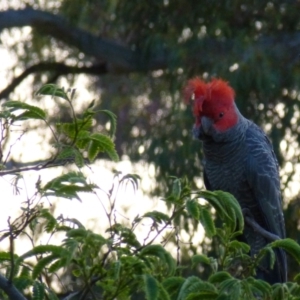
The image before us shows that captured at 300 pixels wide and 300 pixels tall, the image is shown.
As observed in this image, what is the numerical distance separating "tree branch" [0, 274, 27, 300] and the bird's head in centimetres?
230

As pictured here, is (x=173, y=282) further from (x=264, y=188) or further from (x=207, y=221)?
(x=264, y=188)

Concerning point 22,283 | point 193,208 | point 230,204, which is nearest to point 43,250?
point 22,283

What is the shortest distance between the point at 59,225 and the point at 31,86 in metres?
6.78

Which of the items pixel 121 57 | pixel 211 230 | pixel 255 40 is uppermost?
pixel 121 57

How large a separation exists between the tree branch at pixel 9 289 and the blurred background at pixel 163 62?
498 centimetres

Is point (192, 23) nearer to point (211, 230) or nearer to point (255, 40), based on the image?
point (255, 40)

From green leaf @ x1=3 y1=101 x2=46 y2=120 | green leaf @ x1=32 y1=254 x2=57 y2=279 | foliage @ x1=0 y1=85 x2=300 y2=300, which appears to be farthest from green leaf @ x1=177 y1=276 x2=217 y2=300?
green leaf @ x1=3 y1=101 x2=46 y2=120

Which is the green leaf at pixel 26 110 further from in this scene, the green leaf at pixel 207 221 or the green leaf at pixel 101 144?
the green leaf at pixel 207 221

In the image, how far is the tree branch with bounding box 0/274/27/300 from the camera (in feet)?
5.94

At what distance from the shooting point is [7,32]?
27.5 ft

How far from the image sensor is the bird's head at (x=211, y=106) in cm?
404

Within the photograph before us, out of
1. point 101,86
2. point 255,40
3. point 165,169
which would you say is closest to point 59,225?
point 165,169

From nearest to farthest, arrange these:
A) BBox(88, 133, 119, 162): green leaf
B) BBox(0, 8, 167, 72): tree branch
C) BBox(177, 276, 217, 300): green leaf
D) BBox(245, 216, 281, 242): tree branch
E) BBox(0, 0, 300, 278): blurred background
Answer: BBox(177, 276, 217, 300): green leaf → BBox(88, 133, 119, 162): green leaf → BBox(245, 216, 281, 242): tree branch → BBox(0, 0, 300, 278): blurred background → BBox(0, 8, 167, 72): tree branch

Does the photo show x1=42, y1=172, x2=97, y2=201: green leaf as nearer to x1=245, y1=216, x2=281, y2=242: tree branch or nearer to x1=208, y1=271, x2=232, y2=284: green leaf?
x1=208, y1=271, x2=232, y2=284: green leaf
